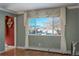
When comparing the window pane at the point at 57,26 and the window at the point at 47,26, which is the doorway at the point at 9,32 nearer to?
the window at the point at 47,26

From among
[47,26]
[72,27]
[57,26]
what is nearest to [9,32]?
[47,26]

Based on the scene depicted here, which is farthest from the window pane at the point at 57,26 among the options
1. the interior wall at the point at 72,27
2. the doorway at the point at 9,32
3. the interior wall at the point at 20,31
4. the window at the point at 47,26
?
the doorway at the point at 9,32

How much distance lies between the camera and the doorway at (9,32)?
1.55m

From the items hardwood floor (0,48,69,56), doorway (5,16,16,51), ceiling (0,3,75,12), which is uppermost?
ceiling (0,3,75,12)

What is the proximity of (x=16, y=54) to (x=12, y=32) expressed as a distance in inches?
12.0

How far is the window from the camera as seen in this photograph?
1.54 m

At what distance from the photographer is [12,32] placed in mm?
1600

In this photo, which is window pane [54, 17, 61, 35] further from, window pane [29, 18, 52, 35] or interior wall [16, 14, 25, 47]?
interior wall [16, 14, 25, 47]

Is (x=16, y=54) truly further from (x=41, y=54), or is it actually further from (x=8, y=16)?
(x=8, y=16)

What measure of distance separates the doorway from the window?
29cm

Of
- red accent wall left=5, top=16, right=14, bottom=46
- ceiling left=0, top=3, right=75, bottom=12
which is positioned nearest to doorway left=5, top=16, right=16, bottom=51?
red accent wall left=5, top=16, right=14, bottom=46

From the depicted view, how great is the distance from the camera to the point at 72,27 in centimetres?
149

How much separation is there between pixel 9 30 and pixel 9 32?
0.09 ft

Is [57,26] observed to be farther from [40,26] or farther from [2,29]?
[2,29]
